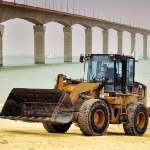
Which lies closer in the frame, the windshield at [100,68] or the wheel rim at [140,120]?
the windshield at [100,68]

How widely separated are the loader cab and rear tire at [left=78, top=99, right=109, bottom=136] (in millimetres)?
1037

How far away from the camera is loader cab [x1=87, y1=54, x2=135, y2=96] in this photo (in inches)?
575

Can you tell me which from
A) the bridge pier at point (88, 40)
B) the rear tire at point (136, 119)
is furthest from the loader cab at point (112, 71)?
the bridge pier at point (88, 40)

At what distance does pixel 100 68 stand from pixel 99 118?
5.74 ft

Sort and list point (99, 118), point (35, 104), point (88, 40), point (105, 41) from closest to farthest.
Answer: point (99, 118), point (35, 104), point (88, 40), point (105, 41)

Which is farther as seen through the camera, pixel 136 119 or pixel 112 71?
pixel 136 119

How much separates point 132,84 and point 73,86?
2.17 metres

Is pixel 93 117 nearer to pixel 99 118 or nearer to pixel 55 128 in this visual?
pixel 99 118

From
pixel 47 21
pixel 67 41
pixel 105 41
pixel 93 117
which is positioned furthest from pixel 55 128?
pixel 105 41

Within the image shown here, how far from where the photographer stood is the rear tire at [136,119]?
48.3 feet

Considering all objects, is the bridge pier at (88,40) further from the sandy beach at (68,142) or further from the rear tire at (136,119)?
the sandy beach at (68,142)

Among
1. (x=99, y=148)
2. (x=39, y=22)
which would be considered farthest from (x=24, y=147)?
(x=39, y=22)

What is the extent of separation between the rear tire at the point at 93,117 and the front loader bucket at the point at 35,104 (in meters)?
0.35

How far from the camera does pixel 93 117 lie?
13.4 metres
